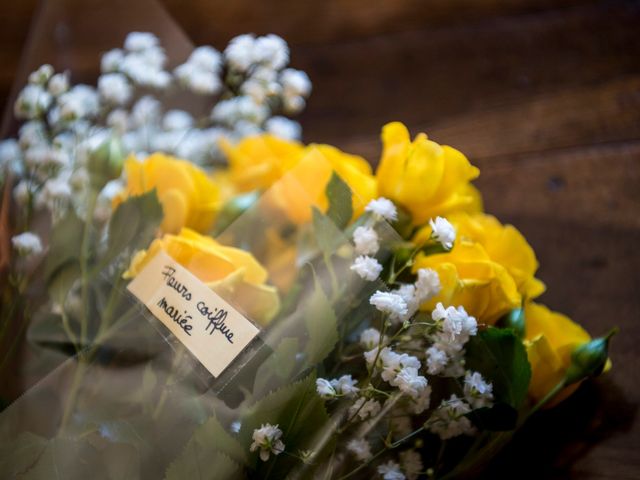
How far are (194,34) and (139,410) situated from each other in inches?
23.8

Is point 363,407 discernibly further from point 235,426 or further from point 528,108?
point 528,108

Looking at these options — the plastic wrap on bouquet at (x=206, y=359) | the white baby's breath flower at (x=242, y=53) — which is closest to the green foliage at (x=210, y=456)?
the plastic wrap on bouquet at (x=206, y=359)

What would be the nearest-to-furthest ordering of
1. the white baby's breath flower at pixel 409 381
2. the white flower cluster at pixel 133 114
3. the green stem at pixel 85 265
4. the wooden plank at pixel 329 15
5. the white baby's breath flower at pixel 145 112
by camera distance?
the white baby's breath flower at pixel 409 381 < the green stem at pixel 85 265 < the white flower cluster at pixel 133 114 < the white baby's breath flower at pixel 145 112 < the wooden plank at pixel 329 15

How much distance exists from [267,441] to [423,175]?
8.9 inches

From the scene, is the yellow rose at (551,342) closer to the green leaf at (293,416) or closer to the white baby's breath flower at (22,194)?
the green leaf at (293,416)

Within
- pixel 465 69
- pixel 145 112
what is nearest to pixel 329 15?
pixel 465 69

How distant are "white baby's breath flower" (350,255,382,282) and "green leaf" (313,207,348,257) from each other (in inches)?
1.4

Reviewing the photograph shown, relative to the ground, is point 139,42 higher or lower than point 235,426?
higher

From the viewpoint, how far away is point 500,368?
0.51 metres

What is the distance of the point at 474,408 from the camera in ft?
1.66

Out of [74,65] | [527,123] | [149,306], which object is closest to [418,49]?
[527,123]

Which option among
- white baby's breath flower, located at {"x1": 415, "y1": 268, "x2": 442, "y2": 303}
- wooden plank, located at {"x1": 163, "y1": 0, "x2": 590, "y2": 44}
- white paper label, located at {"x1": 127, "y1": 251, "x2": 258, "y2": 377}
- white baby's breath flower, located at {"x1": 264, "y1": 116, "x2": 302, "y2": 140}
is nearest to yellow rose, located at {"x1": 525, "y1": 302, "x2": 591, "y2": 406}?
white baby's breath flower, located at {"x1": 415, "y1": 268, "x2": 442, "y2": 303}

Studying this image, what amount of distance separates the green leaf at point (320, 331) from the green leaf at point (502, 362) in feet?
0.35

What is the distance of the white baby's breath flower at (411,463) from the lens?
525mm
